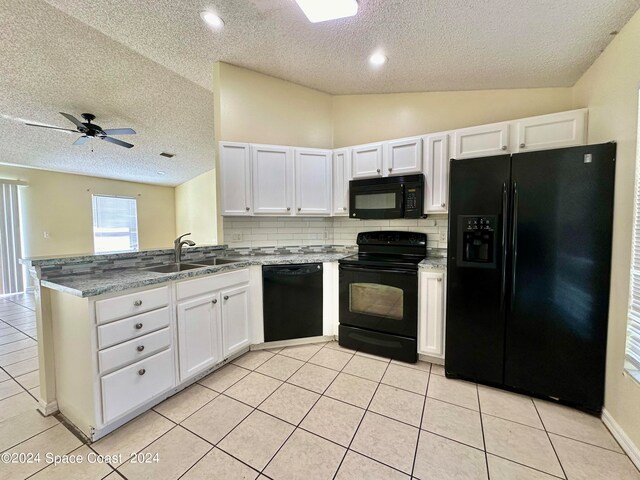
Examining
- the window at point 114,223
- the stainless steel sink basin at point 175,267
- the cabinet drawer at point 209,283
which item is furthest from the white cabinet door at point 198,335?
the window at point 114,223

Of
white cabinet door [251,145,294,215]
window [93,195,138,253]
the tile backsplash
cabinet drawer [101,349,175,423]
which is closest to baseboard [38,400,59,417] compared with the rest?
cabinet drawer [101,349,175,423]

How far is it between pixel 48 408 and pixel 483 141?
12.6 ft

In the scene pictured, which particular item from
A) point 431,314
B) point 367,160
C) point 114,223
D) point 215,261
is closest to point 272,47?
point 367,160

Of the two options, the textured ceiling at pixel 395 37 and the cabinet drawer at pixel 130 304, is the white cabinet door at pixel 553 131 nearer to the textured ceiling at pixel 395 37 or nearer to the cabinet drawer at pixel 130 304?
the textured ceiling at pixel 395 37

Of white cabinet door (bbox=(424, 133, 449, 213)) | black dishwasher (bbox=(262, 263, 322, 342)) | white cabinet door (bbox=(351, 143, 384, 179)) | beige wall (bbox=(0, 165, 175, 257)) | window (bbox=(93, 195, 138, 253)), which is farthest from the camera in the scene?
window (bbox=(93, 195, 138, 253))

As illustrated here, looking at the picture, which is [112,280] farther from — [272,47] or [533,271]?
[533,271]

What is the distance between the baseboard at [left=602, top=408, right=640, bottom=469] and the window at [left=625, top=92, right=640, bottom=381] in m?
0.36

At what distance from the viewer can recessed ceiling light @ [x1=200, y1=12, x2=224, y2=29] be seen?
1956 mm

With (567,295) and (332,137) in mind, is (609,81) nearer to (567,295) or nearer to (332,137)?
(567,295)

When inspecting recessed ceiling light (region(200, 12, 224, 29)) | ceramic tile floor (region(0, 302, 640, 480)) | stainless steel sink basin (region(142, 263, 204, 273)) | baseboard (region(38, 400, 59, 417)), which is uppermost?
recessed ceiling light (region(200, 12, 224, 29))

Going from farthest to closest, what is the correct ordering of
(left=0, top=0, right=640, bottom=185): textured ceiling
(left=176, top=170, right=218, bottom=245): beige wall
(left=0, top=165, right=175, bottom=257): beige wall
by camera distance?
(left=176, top=170, right=218, bottom=245): beige wall → (left=0, top=165, right=175, bottom=257): beige wall → (left=0, top=0, right=640, bottom=185): textured ceiling

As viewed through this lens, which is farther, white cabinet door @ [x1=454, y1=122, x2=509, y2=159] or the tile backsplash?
the tile backsplash

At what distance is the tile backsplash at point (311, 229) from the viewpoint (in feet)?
9.07

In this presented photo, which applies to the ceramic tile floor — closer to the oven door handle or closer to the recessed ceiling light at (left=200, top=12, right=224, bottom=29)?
the oven door handle
